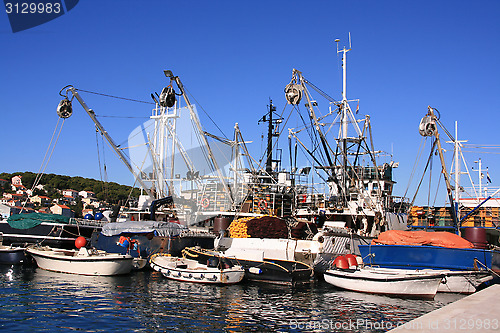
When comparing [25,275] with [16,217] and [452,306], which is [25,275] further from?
[452,306]

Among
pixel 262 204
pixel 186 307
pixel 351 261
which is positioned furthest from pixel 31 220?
pixel 351 261

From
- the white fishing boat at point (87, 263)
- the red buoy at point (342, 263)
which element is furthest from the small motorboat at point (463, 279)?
the white fishing boat at point (87, 263)

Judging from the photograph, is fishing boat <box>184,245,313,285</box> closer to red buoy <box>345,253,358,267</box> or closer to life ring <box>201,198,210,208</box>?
red buoy <box>345,253,358,267</box>

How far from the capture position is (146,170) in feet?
159

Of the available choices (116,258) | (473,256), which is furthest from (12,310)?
(473,256)

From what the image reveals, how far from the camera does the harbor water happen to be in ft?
48.7

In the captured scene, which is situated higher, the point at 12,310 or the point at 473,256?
the point at 473,256

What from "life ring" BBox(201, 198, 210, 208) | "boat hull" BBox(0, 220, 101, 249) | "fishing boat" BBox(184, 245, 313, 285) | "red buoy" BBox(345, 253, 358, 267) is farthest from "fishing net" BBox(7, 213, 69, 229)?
"red buoy" BBox(345, 253, 358, 267)

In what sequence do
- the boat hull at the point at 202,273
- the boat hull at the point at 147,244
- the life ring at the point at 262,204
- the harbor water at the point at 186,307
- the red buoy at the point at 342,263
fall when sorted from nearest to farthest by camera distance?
the harbor water at the point at 186,307 → the red buoy at the point at 342,263 → the boat hull at the point at 202,273 → the boat hull at the point at 147,244 → the life ring at the point at 262,204

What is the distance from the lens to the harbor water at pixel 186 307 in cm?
1485

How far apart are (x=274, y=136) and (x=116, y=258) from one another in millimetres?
29204

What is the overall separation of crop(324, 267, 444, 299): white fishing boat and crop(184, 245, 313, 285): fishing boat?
1911 mm

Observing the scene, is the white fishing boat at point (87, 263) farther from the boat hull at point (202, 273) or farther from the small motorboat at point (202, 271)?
the boat hull at point (202, 273)

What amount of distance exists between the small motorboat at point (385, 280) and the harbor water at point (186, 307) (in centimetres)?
53
